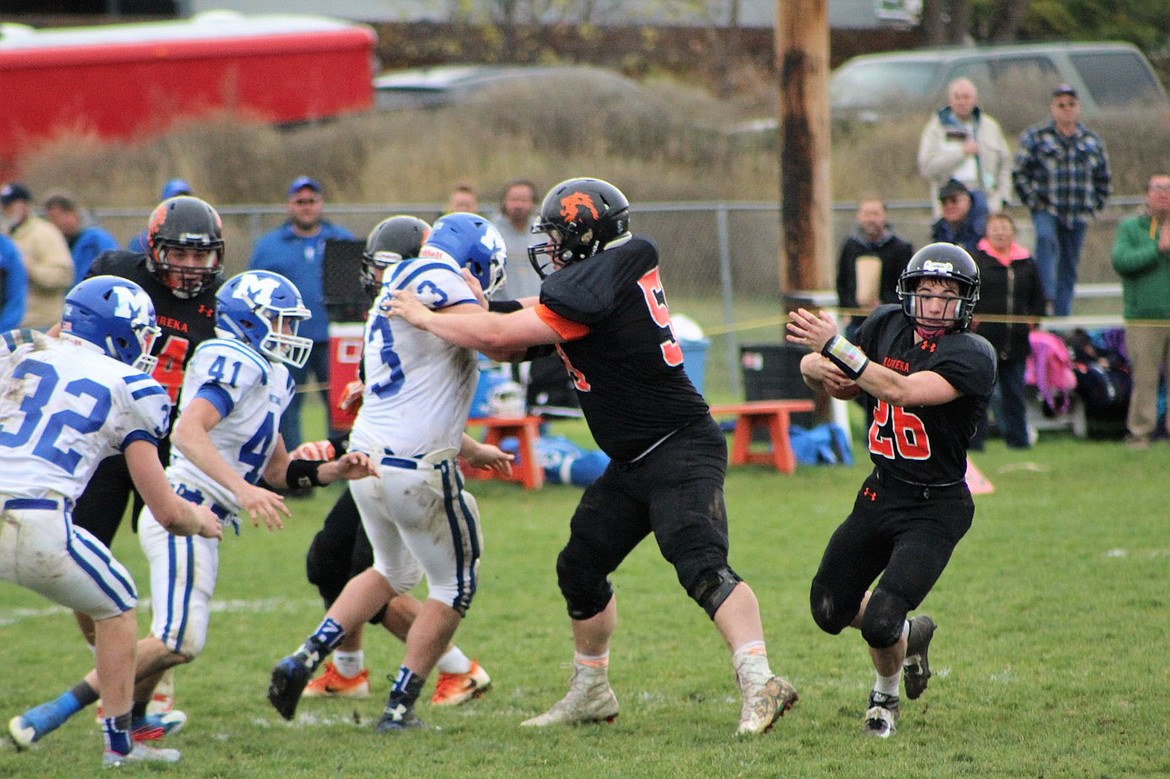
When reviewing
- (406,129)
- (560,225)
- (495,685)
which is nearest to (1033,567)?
(495,685)

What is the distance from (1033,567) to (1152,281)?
420cm

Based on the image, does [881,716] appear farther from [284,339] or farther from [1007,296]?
[1007,296]

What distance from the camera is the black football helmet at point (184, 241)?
5.82 m

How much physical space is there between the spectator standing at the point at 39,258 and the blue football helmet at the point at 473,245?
6295 mm

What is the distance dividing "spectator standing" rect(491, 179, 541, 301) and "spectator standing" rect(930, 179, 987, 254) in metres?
3.19

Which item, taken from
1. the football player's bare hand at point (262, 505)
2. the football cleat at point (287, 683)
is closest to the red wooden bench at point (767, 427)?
the football cleat at point (287, 683)

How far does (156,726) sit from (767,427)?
653 centimetres

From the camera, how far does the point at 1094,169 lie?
39.0ft

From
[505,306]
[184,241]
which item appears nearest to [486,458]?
[505,306]

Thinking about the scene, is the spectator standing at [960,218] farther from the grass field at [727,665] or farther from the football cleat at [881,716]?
the football cleat at [881,716]

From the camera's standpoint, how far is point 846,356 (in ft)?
15.6

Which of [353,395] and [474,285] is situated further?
[353,395]

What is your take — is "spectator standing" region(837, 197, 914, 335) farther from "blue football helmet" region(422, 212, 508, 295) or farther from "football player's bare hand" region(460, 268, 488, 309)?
"football player's bare hand" region(460, 268, 488, 309)

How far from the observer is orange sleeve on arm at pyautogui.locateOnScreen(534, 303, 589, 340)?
5.03 meters
